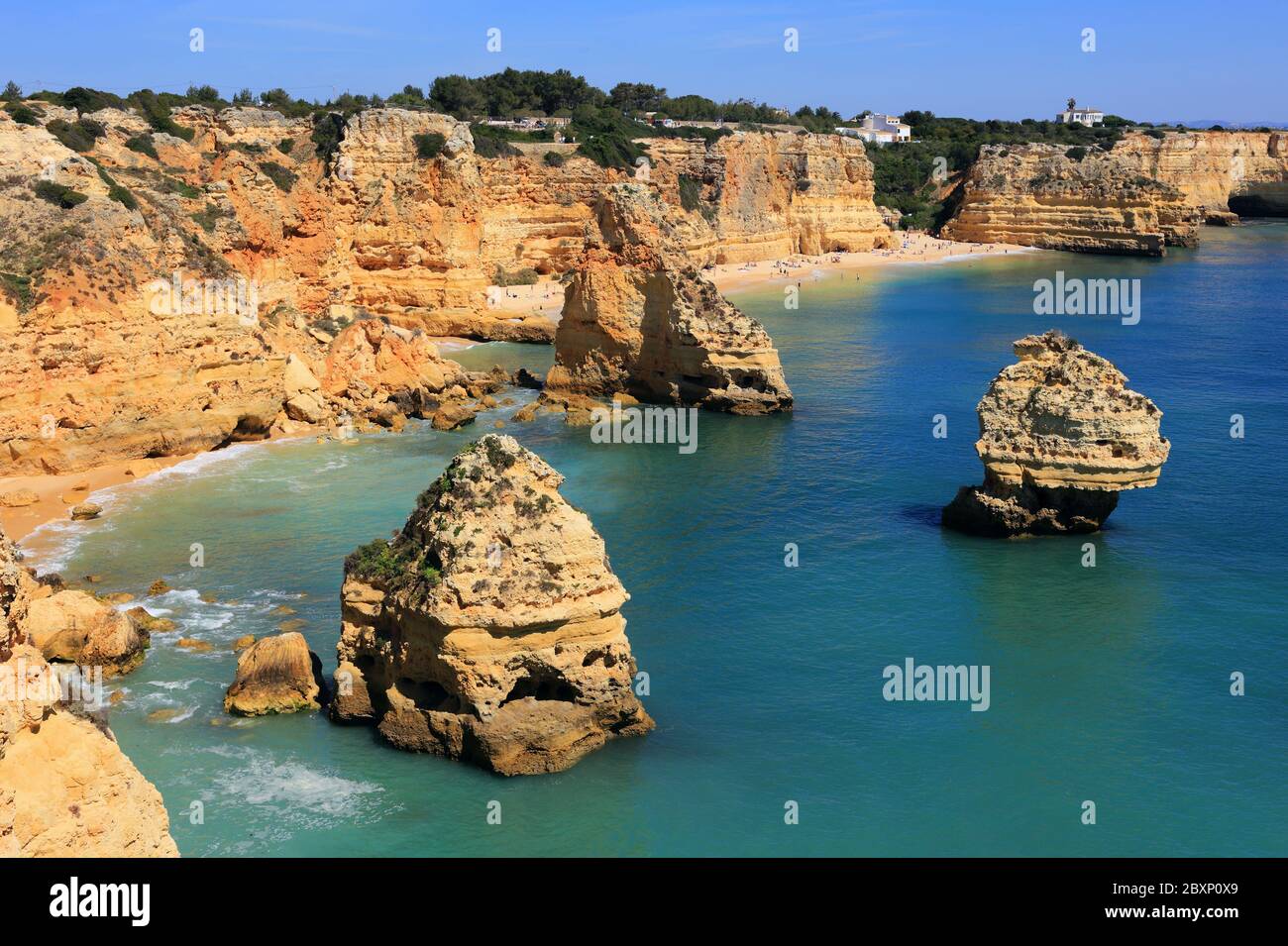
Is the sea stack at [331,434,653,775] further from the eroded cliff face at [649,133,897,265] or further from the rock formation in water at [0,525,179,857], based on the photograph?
the eroded cliff face at [649,133,897,265]

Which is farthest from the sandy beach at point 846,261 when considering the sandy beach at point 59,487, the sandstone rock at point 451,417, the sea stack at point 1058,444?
the sea stack at point 1058,444

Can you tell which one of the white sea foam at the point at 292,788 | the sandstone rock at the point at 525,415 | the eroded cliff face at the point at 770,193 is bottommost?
the white sea foam at the point at 292,788

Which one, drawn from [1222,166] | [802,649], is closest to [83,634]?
[802,649]

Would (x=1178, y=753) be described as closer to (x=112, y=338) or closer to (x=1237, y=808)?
(x=1237, y=808)

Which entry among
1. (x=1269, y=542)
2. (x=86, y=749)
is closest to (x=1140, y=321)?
(x=1269, y=542)

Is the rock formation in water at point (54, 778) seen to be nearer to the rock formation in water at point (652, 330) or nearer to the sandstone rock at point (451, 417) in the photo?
the sandstone rock at point (451, 417)

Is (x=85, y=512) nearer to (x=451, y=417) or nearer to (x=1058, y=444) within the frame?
(x=451, y=417)

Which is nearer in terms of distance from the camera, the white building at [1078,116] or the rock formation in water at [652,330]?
the rock formation in water at [652,330]

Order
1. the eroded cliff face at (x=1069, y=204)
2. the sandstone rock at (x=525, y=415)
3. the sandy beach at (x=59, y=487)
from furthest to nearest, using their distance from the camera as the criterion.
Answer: the eroded cliff face at (x=1069, y=204) < the sandstone rock at (x=525, y=415) < the sandy beach at (x=59, y=487)
